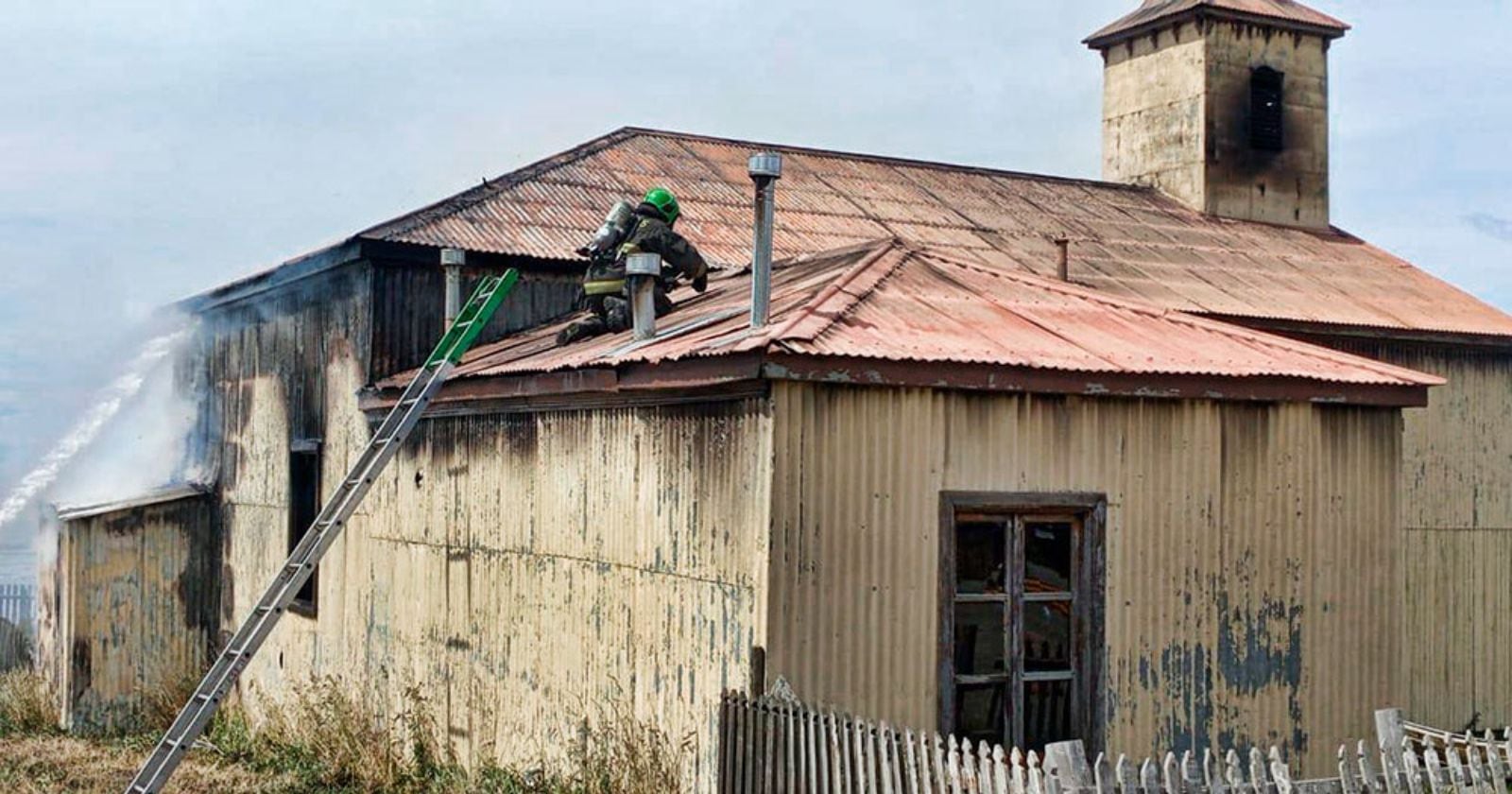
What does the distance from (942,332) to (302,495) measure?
26.8 ft

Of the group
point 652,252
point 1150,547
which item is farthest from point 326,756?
point 1150,547

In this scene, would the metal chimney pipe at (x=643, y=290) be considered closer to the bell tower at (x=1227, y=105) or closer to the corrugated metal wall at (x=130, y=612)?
the corrugated metal wall at (x=130, y=612)

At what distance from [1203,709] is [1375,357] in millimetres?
7337

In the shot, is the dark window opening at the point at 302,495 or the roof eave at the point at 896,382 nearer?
the roof eave at the point at 896,382

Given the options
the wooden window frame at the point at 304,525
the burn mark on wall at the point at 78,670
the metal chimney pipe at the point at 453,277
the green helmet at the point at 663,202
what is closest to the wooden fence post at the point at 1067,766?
the green helmet at the point at 663,202

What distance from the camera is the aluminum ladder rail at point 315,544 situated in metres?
10.3

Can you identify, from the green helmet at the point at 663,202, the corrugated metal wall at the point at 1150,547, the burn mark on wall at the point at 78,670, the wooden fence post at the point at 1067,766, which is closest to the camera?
the wooden fence post at the point at 1067,766

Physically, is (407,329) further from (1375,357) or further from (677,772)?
(1375,357)

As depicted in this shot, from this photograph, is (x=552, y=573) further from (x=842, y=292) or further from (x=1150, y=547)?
(x=1150, y=547)

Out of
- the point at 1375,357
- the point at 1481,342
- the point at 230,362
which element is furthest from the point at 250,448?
the point at 1481,342

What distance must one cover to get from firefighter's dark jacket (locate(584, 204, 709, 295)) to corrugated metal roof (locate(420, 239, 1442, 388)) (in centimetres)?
26

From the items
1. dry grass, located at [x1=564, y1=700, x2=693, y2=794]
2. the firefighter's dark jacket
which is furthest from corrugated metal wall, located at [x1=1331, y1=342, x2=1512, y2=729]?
dry grass, located at [x1=564, y1=700, x2=693, y2=794]

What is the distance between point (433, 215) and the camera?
554 inches

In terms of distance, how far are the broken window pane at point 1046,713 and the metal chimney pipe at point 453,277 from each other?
5788 mm
